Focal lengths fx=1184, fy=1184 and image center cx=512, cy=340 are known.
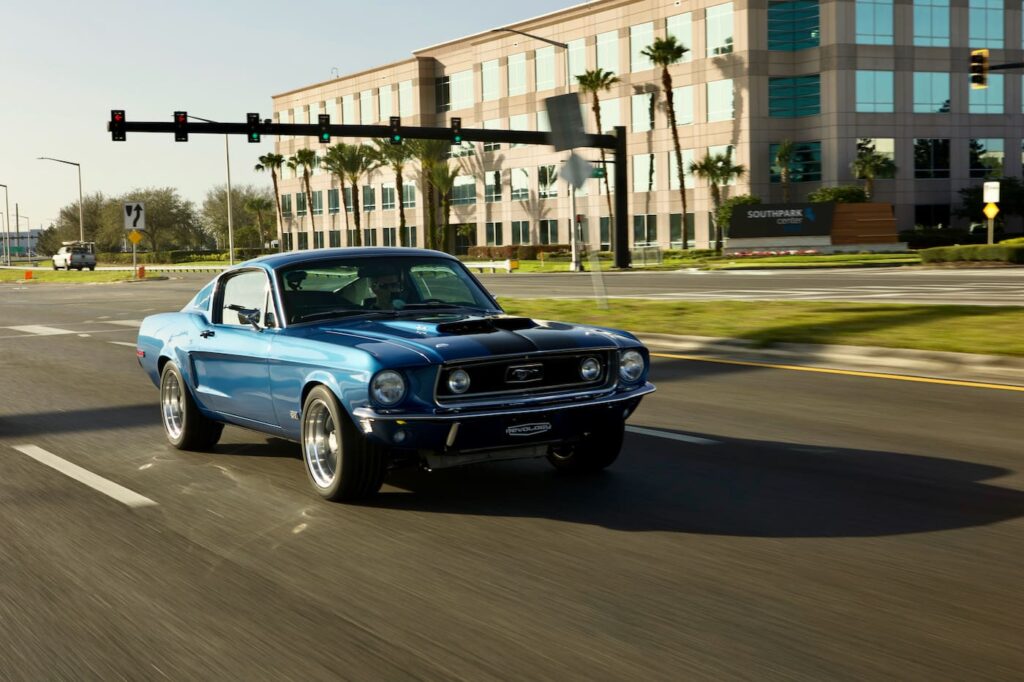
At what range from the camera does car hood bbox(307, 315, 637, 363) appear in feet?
20.8

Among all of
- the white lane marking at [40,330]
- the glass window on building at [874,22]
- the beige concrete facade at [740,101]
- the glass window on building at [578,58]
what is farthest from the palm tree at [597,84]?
the white lane marking at [40,330]

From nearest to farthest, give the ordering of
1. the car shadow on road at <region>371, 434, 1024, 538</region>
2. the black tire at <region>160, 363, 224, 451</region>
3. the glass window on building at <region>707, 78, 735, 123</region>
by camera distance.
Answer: the car shadow on road at <region>371, 434, 1024, 538</region>
the black tire at <region>160, 363, 224, 451</region>
the glass window on building at <region>707, 78, 735, 123</region>

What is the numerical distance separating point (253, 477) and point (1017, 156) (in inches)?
2831

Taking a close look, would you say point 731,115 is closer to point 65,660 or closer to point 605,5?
point 605,5

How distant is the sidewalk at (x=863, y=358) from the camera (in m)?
12.4

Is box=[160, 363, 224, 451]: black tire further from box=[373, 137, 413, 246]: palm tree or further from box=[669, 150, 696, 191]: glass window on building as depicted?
box=[373, 137, 413, 246]: palm tree

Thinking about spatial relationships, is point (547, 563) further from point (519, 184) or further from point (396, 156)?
point (519, 184)

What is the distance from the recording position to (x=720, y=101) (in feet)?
231

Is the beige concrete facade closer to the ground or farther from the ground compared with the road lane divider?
farther from the ground

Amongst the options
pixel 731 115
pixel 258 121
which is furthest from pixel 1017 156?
pixel 258 121

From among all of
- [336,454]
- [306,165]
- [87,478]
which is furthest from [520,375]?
[306,165]

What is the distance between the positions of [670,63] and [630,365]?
6780 centimetres

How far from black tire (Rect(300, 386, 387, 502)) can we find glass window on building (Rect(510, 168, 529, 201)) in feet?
258

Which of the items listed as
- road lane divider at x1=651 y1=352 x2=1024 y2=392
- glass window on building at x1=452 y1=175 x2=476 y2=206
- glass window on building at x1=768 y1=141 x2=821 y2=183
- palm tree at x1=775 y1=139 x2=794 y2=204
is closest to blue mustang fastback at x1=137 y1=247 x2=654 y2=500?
road lane divider at x1=651 y1=352 x2=1024 y2=392
